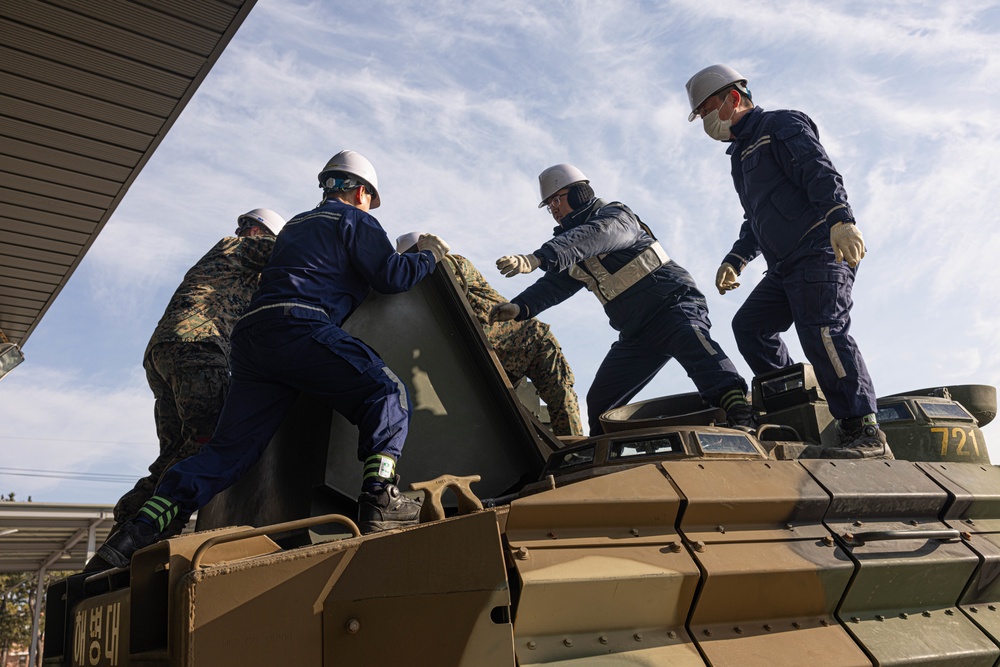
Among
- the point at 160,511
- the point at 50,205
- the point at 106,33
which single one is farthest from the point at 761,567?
the point at 50,205

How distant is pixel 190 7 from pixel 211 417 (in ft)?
8.08

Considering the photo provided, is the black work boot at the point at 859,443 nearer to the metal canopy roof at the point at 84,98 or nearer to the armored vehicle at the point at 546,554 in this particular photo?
the armored vehicle at the point at 546,554

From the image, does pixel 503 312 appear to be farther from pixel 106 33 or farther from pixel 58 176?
pixel 58 176

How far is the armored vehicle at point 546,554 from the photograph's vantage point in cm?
298

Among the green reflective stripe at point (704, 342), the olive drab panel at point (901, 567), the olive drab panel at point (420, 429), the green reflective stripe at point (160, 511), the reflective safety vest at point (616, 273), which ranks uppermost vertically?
the reflective safety vest at point (616, 273)

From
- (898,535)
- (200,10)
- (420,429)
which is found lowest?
(898,535)

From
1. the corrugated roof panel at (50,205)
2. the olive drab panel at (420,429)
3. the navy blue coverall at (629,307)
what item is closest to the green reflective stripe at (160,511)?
the olive drab panel at (420,429)

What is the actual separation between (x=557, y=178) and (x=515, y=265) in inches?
56.8

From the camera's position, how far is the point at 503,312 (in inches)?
250

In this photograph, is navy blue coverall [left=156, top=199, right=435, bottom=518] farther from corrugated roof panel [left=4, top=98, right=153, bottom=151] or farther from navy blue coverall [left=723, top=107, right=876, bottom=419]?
corrugated roof panel [left=4, top=98, right=153, bottom=151]

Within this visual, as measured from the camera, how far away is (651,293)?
6.64 metres

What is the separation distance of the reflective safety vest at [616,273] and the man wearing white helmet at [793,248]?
468mm

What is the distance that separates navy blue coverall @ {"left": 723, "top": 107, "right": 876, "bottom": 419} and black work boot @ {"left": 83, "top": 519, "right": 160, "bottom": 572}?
11.5 ft

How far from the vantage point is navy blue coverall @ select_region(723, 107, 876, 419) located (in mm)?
5156
